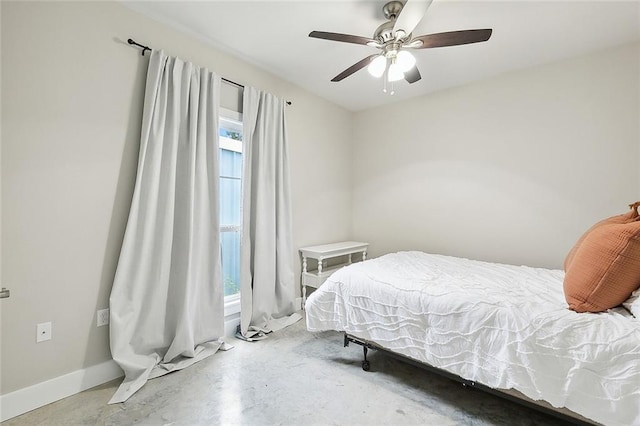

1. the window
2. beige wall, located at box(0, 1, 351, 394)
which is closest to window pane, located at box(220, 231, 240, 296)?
the window

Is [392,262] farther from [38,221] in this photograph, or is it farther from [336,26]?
[38,221]

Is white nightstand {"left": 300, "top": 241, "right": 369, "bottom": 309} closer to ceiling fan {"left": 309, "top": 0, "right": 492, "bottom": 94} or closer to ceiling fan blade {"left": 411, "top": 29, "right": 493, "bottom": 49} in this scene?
ceiling fan {"left": 309, "top": 0, "right": 492, "bottom": 94}

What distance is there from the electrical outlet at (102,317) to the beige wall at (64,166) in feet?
Result: 0.11

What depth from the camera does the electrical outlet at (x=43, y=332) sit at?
5.37 feet

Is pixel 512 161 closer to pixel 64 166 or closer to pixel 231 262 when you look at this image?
pixel 231 262

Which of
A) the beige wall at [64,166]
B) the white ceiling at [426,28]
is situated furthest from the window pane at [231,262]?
the white ceiling at [426,28]

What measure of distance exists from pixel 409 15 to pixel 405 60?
339mm

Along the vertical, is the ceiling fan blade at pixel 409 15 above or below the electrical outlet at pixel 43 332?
above

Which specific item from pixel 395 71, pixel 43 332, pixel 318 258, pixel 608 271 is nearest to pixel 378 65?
pixel 395 71

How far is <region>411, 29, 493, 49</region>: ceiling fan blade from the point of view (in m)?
1.62

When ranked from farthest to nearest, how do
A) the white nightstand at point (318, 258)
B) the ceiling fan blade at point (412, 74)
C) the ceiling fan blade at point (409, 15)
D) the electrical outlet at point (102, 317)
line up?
the white nightstand at point (318, 258) < the ceiling fan blade at point (412, 74) < the electrical outlet at point (102, 317) < the ceiling fan blade at point (409, 15)

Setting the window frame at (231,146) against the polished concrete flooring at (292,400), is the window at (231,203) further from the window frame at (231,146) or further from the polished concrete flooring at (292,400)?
the polished concrete flooring at (292,400)

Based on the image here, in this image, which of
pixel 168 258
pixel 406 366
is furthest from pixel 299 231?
pixel 406 366

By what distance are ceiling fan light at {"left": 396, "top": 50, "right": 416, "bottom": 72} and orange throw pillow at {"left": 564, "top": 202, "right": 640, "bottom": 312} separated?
5.02 ft
